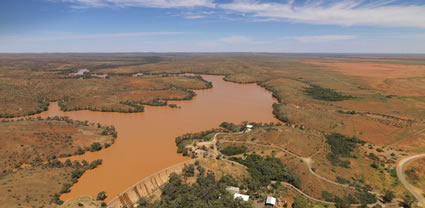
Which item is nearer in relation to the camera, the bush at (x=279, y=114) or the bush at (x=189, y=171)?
the bush at (x=189, y=171)

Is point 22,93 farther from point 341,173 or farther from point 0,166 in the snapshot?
point 341,173

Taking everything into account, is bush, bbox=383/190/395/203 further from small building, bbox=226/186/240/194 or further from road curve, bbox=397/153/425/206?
small building, bbox=226/186/240/194

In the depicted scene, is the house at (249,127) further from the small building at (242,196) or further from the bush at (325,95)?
the bush at (325,95)

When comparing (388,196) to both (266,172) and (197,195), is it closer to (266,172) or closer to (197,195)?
(266,172)

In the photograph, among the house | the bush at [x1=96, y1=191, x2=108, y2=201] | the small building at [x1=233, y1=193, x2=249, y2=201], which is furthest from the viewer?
the house

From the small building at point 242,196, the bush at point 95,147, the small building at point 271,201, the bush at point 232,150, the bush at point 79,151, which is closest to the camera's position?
the small building at point 271,201

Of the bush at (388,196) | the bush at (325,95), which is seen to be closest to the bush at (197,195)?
the bush at (388,196)

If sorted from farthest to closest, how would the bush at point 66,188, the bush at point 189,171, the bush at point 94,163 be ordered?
1. the bush at point 94,163
2. the bush at point 189,171
3. the bush at point 66,188

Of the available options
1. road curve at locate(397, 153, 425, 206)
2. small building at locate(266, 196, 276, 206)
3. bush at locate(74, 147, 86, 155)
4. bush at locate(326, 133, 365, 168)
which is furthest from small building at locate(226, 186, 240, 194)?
bush at locate(74, 147, 86, 155)

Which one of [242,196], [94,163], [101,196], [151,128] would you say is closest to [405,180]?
[242,196]
